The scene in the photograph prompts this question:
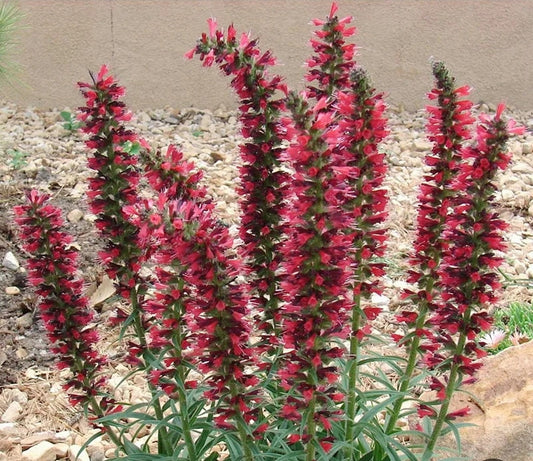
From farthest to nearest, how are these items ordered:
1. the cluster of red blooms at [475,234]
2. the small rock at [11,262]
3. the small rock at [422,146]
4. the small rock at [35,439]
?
the small rock at [422,146] < the small rock at [11,262] < the small rock at [35,439] < the cluster of red blooms at [475,234]

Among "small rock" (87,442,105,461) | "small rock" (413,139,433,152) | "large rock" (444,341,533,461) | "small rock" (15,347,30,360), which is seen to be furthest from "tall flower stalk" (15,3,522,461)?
"small rock" (413,139,433,152)

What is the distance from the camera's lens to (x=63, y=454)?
3.72m

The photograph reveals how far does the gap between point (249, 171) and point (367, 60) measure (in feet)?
17.4

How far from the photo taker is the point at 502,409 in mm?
3418

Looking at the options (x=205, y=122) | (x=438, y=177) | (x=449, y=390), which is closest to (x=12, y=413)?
(x=449, y=390)

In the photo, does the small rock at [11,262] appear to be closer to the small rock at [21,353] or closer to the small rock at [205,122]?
the small rock at [21,353]

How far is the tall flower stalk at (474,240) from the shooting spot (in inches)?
84.5

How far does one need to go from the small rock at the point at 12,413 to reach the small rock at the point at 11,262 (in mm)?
1277

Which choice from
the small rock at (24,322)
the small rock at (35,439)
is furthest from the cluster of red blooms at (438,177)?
the small rock at (24,322)

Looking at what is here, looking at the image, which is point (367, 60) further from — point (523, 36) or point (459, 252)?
point (459, 252)

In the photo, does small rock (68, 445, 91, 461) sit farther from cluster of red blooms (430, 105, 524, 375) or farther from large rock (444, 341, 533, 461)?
cluster of red blooms (430, 105, 524, 375)

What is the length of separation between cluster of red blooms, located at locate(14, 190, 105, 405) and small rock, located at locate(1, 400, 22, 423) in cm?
140

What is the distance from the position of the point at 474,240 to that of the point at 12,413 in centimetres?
285

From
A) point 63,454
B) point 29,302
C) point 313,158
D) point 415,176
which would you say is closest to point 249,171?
point 313,158
